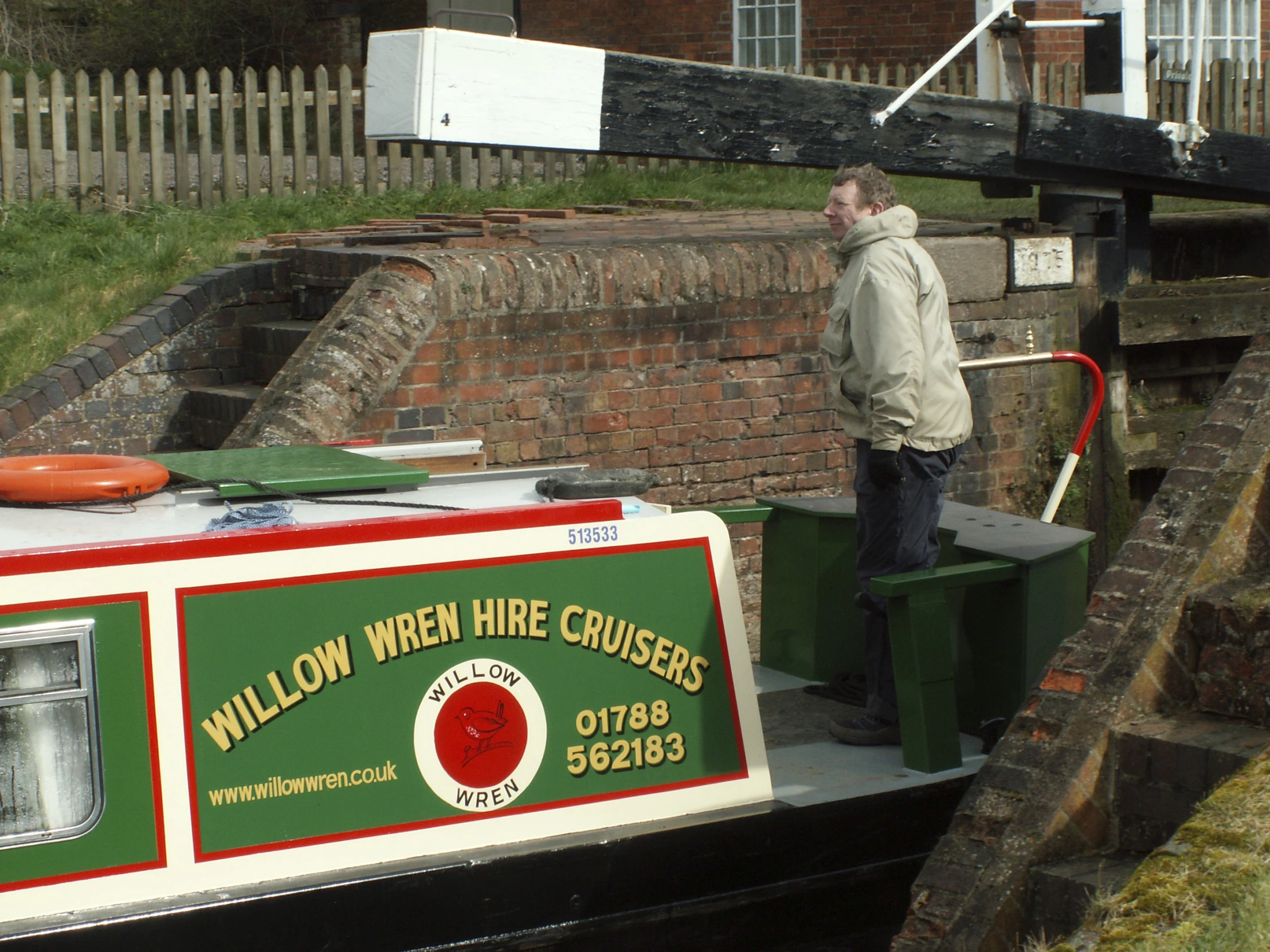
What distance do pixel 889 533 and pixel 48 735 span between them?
2.60 meters

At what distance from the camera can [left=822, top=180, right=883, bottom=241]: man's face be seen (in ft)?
14.8

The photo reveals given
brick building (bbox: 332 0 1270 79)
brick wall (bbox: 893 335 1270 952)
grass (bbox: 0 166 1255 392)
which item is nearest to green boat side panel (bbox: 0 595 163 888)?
brick wall (bbox: 893 335 1270 952)

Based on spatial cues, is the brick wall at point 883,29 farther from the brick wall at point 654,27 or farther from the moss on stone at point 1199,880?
the moss on stone at point 1199,880

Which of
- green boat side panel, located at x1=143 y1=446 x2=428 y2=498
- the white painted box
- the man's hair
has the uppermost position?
the white painted box

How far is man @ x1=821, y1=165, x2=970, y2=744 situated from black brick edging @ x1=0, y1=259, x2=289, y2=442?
3414 mm

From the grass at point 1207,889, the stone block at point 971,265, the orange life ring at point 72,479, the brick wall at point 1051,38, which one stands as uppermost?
the brick wall at point 1051,38

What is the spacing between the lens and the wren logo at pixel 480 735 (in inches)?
133

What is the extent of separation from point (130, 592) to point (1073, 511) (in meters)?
5.75

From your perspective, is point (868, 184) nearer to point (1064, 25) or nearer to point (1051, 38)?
point (1064, 25)

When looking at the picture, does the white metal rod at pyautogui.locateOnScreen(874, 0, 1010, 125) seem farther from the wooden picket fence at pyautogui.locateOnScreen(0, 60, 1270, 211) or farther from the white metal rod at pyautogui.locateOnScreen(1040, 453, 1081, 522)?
the wooden picket fence at pyautogui.locateOnScreen(0, 60, 1270, 211)

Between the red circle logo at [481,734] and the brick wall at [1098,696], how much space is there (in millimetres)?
999

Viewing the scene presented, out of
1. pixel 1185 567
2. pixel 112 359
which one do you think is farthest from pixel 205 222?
pixel 1185 567

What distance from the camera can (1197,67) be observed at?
23.0 feet

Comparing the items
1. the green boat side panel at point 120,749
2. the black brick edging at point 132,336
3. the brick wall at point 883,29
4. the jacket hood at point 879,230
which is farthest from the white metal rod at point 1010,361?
the brick wall at point 883,29
